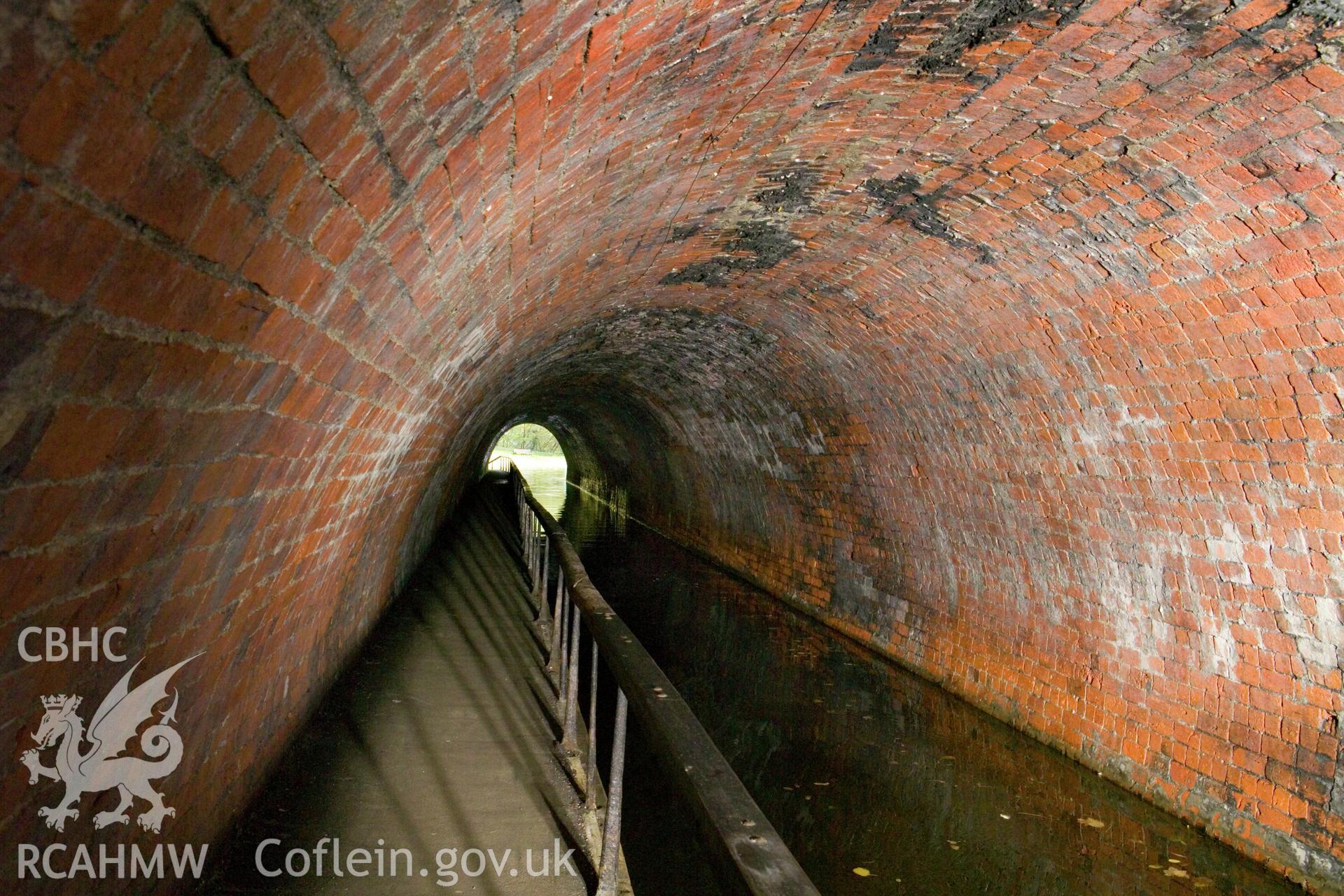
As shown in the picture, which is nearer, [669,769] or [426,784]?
[669,769]

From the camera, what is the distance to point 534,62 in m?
2.28

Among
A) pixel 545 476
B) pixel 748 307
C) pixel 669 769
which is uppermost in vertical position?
pixel 748 307

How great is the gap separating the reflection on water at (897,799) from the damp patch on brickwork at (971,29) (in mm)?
3451

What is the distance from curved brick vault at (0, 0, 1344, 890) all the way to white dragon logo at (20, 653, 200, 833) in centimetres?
7

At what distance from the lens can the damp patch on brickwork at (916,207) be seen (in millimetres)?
4961

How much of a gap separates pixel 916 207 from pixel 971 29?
1918 millimetres

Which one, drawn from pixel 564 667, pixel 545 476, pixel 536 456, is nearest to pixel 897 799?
pixel 564 667

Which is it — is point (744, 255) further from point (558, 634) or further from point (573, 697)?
point (573, 697)

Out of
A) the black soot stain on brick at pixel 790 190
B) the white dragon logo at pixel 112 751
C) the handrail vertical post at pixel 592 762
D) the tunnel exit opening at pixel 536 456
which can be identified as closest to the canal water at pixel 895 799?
the handrail vertical post at pixel 592 762

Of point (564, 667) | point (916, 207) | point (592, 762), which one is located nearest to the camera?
point (592, 762)

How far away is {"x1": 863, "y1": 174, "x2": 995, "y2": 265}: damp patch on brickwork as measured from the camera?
496 centimetres

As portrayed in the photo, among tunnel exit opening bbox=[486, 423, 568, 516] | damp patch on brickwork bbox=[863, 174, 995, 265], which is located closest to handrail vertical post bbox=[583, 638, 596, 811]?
damp patch on brickwork bbox=[863, 174, 995, 265]

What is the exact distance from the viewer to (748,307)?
8.32m

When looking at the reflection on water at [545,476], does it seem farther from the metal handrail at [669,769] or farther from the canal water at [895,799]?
the metal handrail at [669,769]
